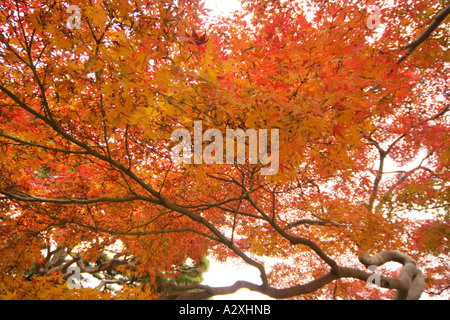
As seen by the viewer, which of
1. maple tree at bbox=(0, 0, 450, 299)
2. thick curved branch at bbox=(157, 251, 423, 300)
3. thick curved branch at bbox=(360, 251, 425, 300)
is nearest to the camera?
maple tree at bbox=(0, 0, 450, 299)

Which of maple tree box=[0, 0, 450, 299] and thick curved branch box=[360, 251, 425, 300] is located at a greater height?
maple tree box=[0, 0, 450, 299]

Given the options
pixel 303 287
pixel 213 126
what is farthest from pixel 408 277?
pixel 213 126

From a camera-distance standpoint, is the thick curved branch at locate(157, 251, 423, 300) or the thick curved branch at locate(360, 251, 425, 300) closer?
the thick curved branch at locate(157, 251, 423, 300)

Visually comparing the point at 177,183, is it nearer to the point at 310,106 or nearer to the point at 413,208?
the point at 310,106

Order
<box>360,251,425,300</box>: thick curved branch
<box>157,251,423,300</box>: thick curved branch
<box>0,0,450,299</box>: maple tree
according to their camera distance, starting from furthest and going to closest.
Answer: <box>360,251,425,300</box>: thick curved branch → <box>157,251,423,300</box>: thick curved branch → <box>0,0,450,299</box>: maple tree

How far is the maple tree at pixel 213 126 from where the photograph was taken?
1.38 m

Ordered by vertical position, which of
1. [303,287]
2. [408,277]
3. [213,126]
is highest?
[213,126]

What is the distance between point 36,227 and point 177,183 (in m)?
2.15

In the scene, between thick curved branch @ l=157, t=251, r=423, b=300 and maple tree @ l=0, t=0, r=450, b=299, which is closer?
maple tree @ l=0, t=0, r=450, b=299

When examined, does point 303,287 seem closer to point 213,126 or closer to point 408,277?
point 408,277

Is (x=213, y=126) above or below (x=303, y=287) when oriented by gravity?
above

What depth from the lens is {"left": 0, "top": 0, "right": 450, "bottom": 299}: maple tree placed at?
138 centimetres

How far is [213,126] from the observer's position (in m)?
1.40
